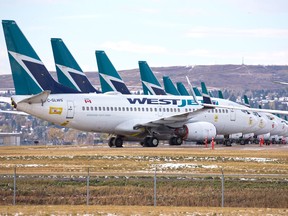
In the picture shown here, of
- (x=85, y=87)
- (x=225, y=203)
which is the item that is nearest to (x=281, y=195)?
(x=225, y=203)

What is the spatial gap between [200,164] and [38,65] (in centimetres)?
1893

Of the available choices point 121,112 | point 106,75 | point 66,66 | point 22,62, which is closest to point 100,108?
point 121,112

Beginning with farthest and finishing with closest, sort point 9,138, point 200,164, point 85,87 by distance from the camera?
1. point 9,138
2. point 85,87
3. point 200,164

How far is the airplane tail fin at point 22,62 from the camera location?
6381 centimetres

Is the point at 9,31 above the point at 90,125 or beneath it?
above

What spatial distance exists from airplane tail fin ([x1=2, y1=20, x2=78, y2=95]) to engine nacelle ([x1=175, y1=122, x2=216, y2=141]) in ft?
39.3

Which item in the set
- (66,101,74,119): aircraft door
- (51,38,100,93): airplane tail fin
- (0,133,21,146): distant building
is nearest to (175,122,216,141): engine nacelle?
(66,101,74,119): aircraft door

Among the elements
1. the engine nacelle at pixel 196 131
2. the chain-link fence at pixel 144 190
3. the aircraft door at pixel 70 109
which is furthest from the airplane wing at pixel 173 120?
the chain-link fence at pixel 144 190

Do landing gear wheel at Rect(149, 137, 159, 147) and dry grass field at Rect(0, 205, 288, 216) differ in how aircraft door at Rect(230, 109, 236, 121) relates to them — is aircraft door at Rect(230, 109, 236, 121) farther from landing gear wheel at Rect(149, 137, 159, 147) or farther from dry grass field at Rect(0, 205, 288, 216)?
dry grass field at Rect(0, 205, 288, 216)

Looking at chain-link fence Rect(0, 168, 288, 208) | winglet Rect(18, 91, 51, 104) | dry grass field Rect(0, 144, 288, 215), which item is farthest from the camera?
winglet Rect(18, 91, 51, 104)

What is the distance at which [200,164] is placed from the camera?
164 feet

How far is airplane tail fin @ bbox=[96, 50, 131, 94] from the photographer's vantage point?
82.1 m

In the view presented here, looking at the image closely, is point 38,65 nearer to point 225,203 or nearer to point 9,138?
point 225,203

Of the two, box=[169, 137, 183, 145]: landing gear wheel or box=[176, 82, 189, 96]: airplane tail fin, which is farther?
box=[176, 82, 189, 96]: airplane tail fin
